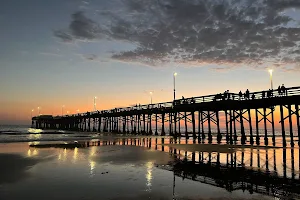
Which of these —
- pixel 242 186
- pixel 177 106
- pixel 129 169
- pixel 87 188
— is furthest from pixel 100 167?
pixel 177 106

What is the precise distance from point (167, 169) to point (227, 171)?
3.05 meters

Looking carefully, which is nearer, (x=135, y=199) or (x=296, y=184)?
(x=135, y=199)

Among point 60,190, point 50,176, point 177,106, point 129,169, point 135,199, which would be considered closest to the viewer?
point 135,199

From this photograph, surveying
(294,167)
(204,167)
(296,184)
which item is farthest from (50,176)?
(294,167)

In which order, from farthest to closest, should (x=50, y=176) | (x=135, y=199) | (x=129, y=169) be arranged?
1. (x=129, y=169)
2. (x=50, y=176)
3. (x=135, y=199)

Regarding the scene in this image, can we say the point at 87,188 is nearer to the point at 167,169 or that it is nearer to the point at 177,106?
the point at 167,169

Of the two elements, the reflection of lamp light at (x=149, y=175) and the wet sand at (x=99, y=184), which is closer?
the wet sand at (x=99, y=184)

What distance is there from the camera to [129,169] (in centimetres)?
1344

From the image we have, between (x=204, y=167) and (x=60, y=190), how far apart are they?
310 inches

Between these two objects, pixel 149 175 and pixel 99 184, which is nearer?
pixel 99 184

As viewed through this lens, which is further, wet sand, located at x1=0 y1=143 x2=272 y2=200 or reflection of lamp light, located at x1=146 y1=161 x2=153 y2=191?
reflection of lamp light, located at x1=146 y1=161 x2=153 y2=191

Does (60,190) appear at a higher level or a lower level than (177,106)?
lower

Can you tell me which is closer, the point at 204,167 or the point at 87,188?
the point at 87,188

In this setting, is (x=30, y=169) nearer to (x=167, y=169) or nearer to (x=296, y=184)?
(x=167, y=169)
